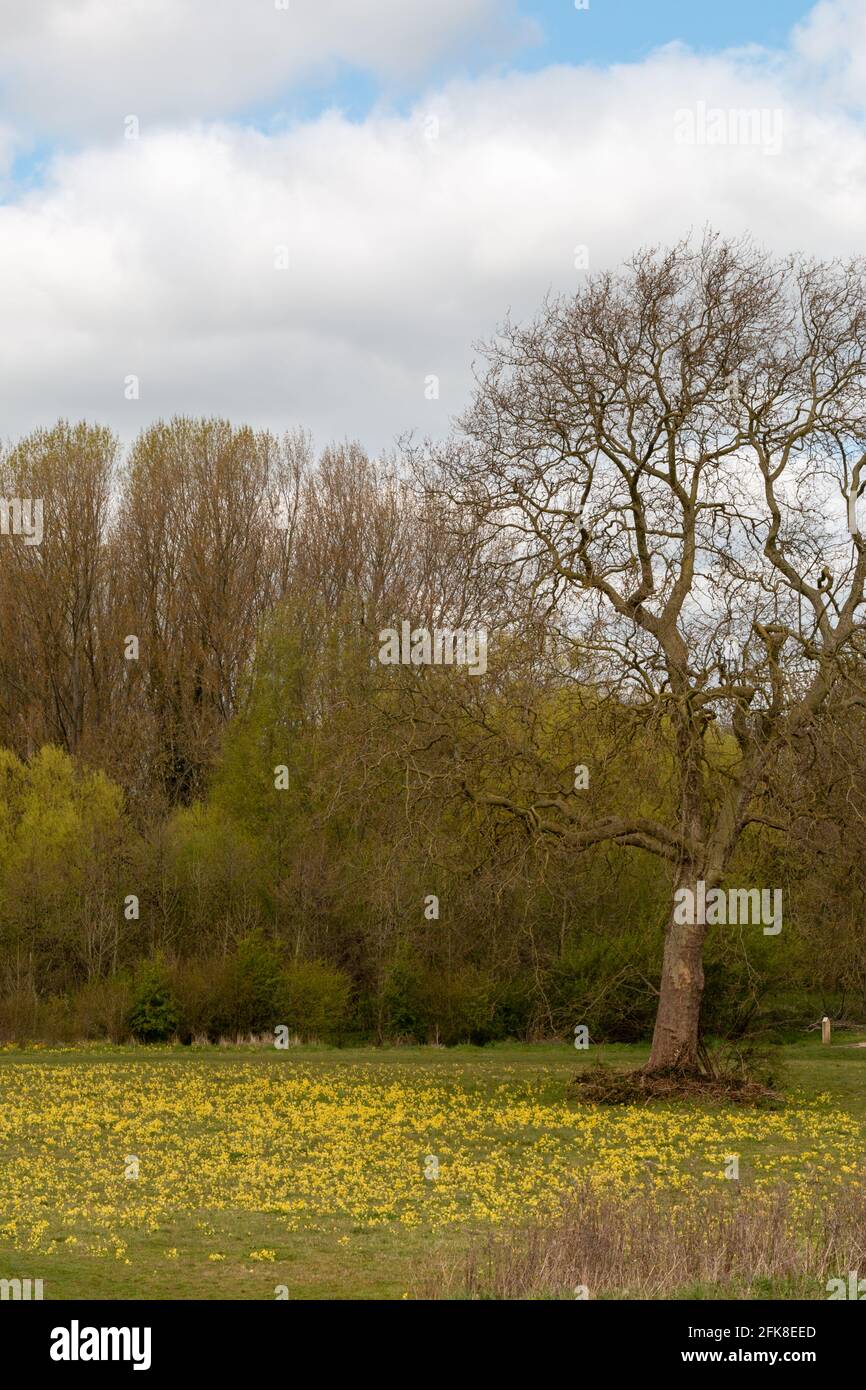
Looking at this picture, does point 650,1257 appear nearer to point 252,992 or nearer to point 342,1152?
point 342,1152

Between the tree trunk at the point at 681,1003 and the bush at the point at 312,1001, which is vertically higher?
the tree trunk at the point at 681,1003

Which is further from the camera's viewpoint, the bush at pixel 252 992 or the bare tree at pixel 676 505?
the bush at pixel 252 992

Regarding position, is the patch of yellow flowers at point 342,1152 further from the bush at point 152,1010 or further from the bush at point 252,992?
the bush at point 252,992

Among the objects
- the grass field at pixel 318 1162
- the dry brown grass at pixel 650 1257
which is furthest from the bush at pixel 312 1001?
the dry brown grass at pixel 650 1257

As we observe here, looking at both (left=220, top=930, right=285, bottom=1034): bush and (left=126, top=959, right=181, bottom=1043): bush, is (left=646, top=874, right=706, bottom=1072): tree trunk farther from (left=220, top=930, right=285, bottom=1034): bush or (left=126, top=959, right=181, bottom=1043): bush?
(left=126, top=959, right=181, bottom=1043): bush

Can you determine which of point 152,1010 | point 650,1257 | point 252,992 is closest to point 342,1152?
point 650,1257

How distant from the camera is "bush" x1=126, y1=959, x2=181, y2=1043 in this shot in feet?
120

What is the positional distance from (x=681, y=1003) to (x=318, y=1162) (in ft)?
28.1

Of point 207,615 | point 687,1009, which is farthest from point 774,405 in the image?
point 207,615

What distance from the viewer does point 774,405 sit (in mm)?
24469

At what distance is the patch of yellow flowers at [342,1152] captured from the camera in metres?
14.5

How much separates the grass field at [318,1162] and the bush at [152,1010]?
6.75 meters
